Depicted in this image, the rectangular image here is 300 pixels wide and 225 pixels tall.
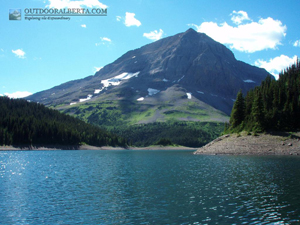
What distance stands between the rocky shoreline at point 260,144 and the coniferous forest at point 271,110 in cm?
505

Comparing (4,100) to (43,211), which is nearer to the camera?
(43,211)

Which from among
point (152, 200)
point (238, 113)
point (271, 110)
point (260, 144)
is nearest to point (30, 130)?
point (238, 113)

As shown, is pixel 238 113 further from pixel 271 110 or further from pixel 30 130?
pixel 30 130

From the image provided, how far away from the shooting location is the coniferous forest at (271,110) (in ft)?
324

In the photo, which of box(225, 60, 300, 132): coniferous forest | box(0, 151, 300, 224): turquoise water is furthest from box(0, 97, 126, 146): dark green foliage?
box(0, 151, 300, 224): turquoise water

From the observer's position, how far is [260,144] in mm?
91938

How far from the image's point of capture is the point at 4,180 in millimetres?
43625

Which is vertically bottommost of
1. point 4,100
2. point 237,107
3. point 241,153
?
point 241,153

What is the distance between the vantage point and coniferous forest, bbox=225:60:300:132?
324ft

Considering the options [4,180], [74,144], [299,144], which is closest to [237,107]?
[299,144]

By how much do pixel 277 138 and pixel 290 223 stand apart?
77836mm

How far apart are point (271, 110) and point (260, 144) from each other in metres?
17.7

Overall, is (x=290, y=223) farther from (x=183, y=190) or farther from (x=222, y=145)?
(x=222, y=145)

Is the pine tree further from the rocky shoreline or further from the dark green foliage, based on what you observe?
the dark green foliage
